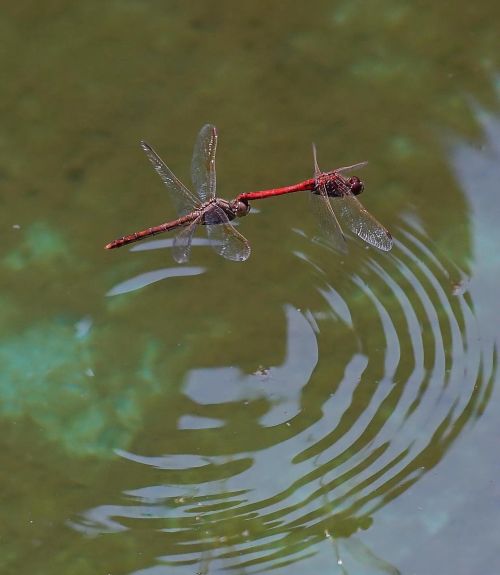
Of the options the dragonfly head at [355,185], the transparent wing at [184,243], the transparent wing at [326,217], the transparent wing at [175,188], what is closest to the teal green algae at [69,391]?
the transparent wing at [184,243]

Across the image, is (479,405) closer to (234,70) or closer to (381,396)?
(381,396)

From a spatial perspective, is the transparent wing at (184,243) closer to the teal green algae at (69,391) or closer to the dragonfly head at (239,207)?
the dragonfly head at (239,207)

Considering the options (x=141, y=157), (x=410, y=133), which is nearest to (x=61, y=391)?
(x=141, y=157)

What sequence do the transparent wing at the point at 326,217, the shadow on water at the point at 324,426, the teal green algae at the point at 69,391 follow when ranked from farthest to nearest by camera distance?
the transparent wing at the point at 326,217 < the teal green algae at the point at 69,391 < the shadow on water at the point at 324,426

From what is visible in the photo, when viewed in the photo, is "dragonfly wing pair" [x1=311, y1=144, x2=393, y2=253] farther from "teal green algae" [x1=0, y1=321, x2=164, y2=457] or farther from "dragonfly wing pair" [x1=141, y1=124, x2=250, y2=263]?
"teal green algae" [x1=0, y1=321, x2=164, y2=457]

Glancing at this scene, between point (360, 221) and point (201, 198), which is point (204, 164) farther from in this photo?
point (360, 221)

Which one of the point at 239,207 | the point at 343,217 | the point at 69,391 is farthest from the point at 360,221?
the point at 69,391
